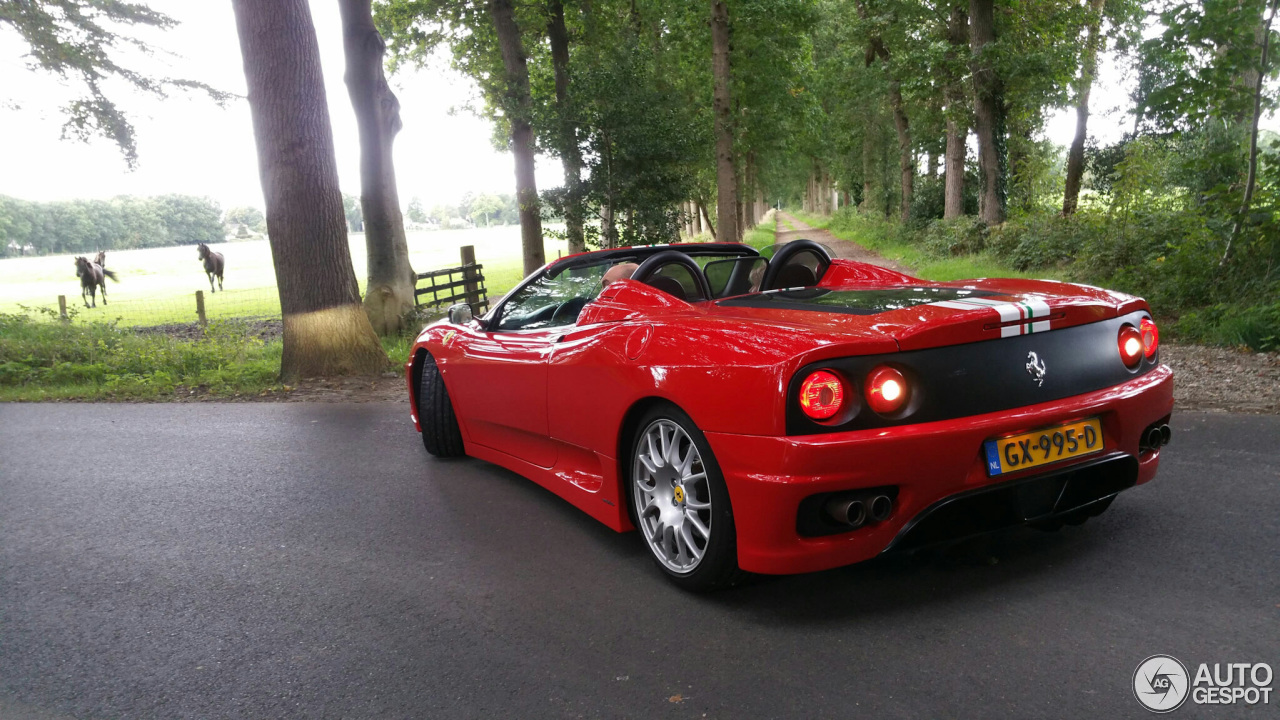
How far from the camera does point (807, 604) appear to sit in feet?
9.56

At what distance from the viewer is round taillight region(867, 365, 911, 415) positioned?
263cm

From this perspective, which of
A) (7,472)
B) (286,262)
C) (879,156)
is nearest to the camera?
(7,472)

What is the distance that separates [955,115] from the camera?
17.6 meters

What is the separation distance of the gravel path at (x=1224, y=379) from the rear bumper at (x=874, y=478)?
11.3 ft

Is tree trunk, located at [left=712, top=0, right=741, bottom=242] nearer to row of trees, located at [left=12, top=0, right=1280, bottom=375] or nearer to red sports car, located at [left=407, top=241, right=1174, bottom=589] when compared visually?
row of trees, located at [left=12, top=0, right=1280, bottom=375]

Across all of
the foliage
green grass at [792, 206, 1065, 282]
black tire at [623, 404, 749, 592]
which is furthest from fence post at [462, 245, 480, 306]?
the foliage

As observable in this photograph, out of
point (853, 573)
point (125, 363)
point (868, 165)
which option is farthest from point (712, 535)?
point (868, 165)

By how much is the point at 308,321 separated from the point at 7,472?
12.2ft

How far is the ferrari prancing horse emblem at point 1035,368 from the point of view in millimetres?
2789

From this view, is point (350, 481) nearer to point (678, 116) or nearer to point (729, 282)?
point (729, 282)

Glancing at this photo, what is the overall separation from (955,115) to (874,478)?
1696 centimetres

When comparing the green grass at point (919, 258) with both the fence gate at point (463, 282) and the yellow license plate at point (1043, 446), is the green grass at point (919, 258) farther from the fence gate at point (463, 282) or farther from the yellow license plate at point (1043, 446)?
the fence gate at point (463, 282)

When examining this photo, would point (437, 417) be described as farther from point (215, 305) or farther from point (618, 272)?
point (215, 305)

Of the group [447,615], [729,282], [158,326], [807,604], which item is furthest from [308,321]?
[158,326]
